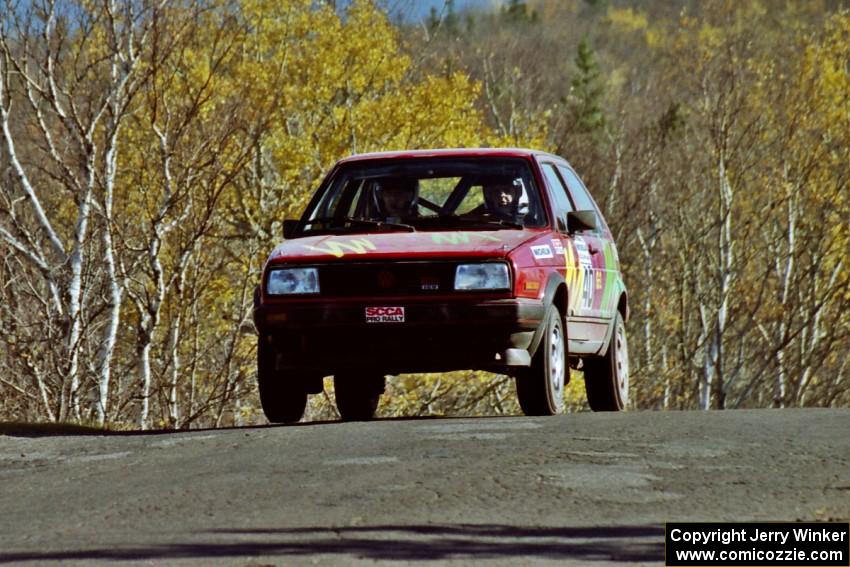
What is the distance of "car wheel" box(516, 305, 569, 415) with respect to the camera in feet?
34.2

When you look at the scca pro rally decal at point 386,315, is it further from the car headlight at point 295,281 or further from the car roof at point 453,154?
the car roof at point 453,154

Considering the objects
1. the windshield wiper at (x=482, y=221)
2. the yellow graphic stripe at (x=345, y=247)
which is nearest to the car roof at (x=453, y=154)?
the windshield wiper at (x=482, y=221)

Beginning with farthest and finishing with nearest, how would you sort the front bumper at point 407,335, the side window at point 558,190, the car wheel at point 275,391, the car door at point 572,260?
1. the side window at point 558,190
2. the car door at point 572,260
3. the car wheel at point 275,391
4. the front bumper at point 407,335

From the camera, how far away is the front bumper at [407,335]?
10.1 meters

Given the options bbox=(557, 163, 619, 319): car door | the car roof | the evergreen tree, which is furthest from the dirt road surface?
the evergreen tree

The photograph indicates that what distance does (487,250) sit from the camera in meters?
10.2

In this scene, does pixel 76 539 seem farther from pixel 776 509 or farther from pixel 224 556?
pixel 776 509

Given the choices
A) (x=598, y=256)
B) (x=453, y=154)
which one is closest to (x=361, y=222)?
(x=453, y=154)

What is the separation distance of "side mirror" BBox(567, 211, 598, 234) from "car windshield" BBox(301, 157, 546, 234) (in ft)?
0.90

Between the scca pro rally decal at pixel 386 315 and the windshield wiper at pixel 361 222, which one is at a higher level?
the windshield wiper at pixel 361 222

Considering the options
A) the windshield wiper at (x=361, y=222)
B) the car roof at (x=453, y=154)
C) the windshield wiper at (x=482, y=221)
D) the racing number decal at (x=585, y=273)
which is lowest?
the racing number decal at (x=585, y=273)

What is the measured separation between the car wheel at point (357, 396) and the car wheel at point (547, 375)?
1813 millimetres

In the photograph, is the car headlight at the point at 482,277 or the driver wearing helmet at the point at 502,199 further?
the driver wearing helmet at the point at 502,199

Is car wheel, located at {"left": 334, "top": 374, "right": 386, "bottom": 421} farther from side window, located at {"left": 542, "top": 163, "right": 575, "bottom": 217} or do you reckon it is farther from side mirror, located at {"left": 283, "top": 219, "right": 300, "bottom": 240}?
side window, located at {"left": 542, "top": 163, "right": 575, "bottom": 217}
